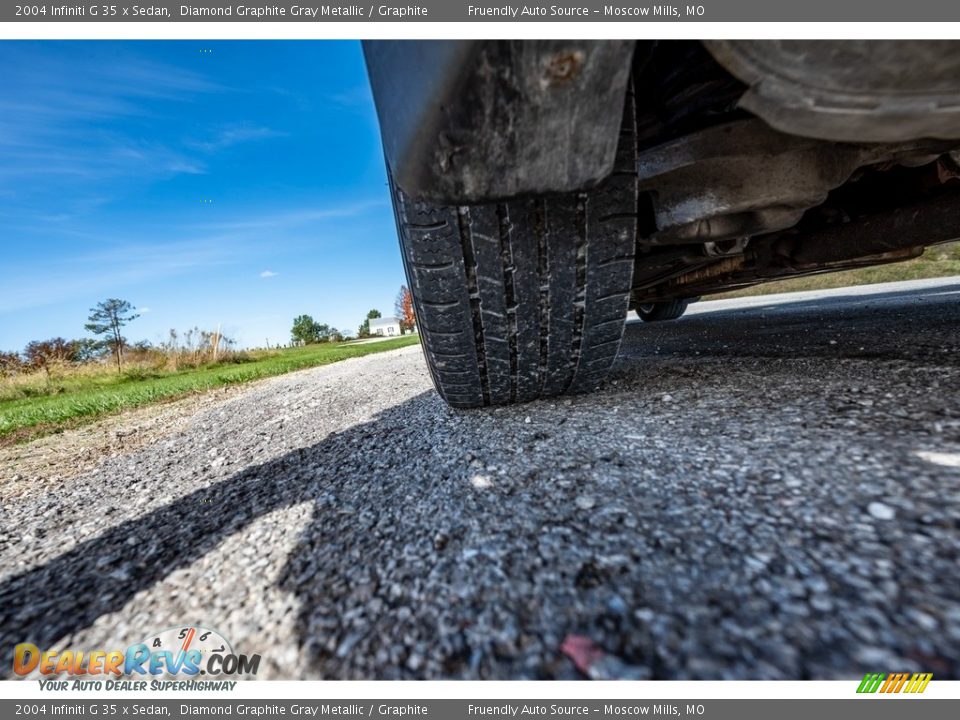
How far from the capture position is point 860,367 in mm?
1235

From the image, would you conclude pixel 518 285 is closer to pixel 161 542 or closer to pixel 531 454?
pixel 531 454

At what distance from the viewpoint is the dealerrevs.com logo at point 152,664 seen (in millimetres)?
505

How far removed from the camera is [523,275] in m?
0.98

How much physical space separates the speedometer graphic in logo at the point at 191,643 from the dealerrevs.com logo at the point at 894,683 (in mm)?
724

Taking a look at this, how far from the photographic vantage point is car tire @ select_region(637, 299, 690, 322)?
162 inches

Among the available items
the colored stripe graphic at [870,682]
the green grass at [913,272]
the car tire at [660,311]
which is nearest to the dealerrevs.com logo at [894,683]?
the colored stripe graphic at [870,682]

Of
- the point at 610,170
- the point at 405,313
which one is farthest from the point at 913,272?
the point at 405,313

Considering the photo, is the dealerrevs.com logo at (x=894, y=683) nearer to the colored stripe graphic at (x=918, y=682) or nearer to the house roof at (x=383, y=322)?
the colored stripe graphic at (x=918, y=682)

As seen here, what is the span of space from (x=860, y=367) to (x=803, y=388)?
30 cm

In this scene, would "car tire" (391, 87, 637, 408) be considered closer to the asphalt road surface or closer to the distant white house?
the asphalt road surface

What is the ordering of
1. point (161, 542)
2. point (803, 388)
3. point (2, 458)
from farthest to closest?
point (2, 458) < point (803, 388) < point (161, 542)

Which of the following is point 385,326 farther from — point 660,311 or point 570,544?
point 570,544

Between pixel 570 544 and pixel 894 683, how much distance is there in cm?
34

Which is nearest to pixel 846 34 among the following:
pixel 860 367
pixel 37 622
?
pixel 860 367
